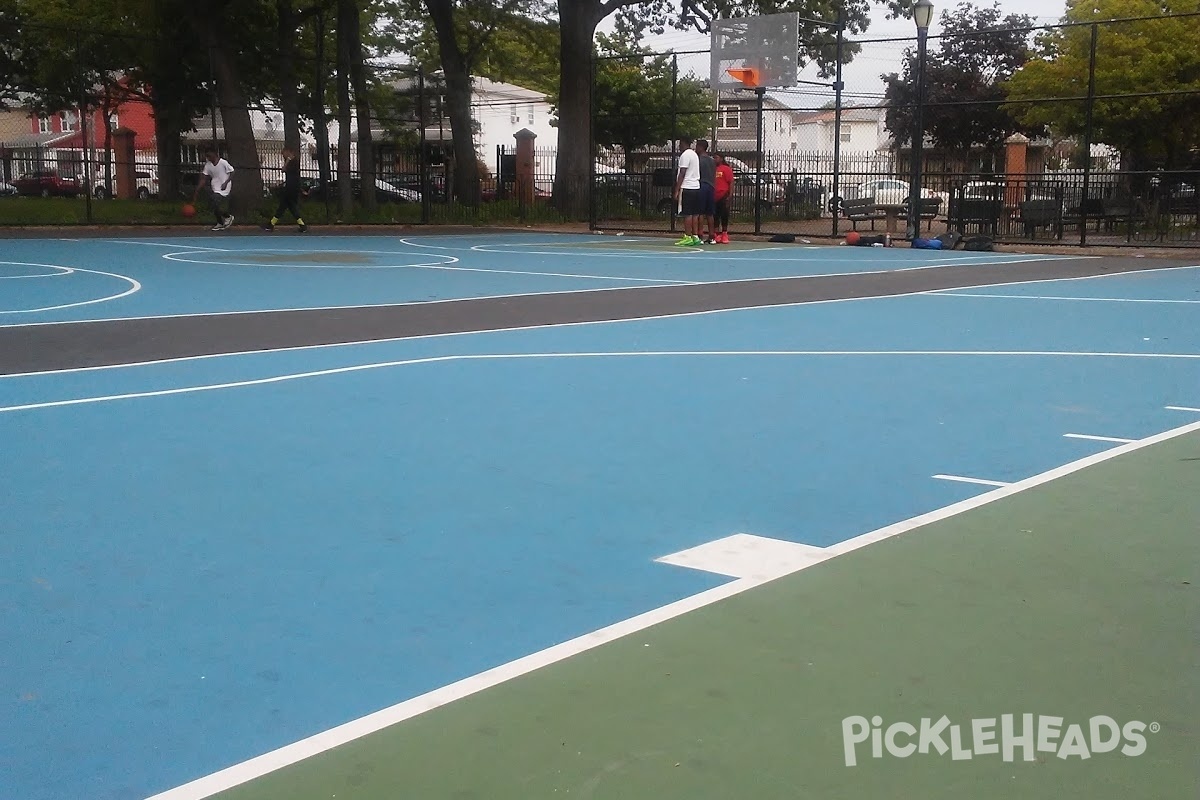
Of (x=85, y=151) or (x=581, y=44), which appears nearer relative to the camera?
(x=85, y=151)

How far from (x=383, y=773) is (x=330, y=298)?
11.4 metres

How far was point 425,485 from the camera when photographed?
6.05 metres

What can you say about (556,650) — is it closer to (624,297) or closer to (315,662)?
(315,662)

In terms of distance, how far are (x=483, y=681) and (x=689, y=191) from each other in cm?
2079

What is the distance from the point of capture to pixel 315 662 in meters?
3.92

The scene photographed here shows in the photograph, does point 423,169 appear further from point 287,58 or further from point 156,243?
point 156,243

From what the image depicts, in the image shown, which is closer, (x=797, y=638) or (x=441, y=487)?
(x=797, y=638)

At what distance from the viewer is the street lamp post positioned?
22781 millimetres

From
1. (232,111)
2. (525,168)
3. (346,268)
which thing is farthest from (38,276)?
(525,168)

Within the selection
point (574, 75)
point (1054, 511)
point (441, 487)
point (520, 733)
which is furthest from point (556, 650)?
point (574, 75)

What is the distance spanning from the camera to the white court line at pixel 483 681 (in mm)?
3148

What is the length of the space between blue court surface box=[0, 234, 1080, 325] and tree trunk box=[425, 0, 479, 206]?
1012 cm

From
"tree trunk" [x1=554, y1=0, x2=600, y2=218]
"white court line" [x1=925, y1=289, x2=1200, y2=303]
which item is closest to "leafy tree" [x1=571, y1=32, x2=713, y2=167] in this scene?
"tree trunk" [x1=554, y1=0, x2=600, y2=218]

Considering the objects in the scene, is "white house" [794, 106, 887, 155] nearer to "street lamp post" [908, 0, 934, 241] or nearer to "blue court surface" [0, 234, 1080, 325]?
"street lamp post" [908, 0, 934, 241]
